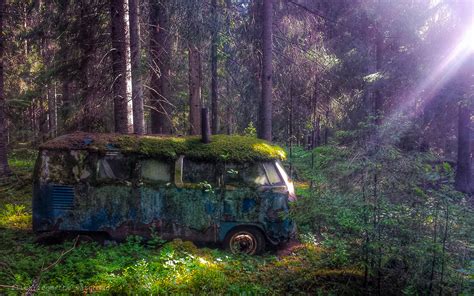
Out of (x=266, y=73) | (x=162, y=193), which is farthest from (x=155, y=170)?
(x=266, y=73)

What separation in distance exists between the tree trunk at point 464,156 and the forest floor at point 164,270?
10.0m

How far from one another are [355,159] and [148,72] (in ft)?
28.9

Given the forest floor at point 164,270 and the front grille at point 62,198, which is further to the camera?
the front grille at point 62,198

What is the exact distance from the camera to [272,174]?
786 cm

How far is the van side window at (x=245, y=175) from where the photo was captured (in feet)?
25.4

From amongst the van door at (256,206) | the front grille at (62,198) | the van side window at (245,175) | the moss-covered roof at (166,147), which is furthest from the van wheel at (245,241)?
the front grille at (62,198)

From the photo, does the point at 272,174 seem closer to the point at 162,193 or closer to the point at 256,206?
the point at 256,206

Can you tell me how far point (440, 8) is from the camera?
1331cm

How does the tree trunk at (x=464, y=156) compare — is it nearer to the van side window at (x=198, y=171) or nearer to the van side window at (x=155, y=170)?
the van side window at (x=198, y=171)

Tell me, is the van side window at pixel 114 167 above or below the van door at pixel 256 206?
above

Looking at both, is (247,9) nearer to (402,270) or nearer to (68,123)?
(68,123)

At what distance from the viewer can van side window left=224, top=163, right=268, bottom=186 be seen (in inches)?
305

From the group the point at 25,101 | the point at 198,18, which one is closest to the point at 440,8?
the point at 198,18

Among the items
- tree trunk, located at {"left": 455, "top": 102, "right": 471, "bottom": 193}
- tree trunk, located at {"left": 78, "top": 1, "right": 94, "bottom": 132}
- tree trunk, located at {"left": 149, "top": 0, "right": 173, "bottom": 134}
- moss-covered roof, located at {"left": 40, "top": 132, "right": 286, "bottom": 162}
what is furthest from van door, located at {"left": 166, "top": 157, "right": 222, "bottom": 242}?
tree trunk, located at {"left": 455, "top": 102, "right": 471, "bottom": 193}
